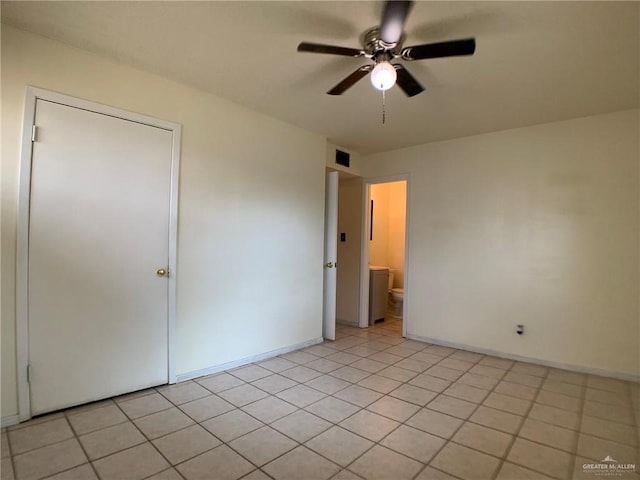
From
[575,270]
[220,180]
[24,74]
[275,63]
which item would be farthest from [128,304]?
[575,270]

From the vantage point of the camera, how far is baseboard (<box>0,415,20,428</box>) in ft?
6.73

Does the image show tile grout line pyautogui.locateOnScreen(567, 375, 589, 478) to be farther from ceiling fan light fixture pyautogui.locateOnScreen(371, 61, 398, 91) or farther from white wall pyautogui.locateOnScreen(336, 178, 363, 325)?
white wall pyautogui.locateOnScreen(336, 178, 363, 325)

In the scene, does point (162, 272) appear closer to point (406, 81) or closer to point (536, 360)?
point (406, 81)

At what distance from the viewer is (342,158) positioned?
14.8 feet

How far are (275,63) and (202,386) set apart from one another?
263 cm

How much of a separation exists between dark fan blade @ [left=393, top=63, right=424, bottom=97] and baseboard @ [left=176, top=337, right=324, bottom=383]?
110 inches

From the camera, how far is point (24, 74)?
2109mm

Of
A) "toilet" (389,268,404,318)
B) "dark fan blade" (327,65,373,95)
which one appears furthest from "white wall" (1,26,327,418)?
"toilet" (389,268,404,318)

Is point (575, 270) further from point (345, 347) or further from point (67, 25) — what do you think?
point (67, 25)

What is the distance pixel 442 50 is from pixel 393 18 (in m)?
0.38

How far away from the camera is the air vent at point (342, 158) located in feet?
14.6

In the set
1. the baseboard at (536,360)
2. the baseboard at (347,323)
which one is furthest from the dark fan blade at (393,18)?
the baseboard at (347,323)

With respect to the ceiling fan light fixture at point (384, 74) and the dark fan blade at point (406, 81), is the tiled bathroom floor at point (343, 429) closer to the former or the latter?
the ceiling fan light fixture at point (384, 74)

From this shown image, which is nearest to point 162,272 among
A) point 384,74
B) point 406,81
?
point 384,74
